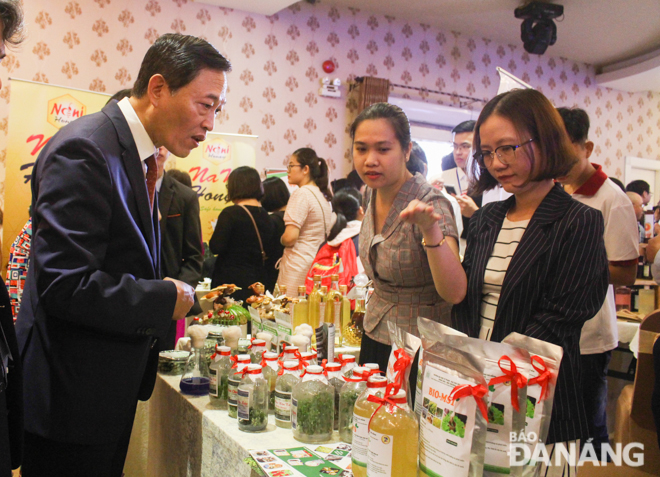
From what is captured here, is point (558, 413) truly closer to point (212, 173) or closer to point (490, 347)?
point (490, 347)

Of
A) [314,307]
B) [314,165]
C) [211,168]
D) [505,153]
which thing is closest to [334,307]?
[314,307]

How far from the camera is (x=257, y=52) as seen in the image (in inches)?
223

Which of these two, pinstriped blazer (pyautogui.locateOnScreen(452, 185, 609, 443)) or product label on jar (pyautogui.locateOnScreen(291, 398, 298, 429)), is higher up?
pinstriped blazer (pyautogui.locateOnScreen(452, 185, 609, 443))

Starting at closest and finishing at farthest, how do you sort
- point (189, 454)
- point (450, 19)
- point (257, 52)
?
point (189, 454)
point (257, 52)
point (450, 19)

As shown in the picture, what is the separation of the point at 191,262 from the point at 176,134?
1.47m

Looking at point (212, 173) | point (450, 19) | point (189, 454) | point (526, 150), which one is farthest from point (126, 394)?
point (450, 19)

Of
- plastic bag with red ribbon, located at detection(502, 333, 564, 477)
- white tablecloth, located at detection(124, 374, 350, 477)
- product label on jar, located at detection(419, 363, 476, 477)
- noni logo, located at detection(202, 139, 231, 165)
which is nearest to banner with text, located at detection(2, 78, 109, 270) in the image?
noni logo, located at detection(202, 139, 231, 165)

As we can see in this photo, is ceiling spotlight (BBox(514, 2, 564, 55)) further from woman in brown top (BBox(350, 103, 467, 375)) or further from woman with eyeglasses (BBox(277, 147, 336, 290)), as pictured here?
woman in brown top (BBox(350, 103, 467, 375))

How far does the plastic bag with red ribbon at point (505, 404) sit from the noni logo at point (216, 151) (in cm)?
445

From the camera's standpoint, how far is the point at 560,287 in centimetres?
125

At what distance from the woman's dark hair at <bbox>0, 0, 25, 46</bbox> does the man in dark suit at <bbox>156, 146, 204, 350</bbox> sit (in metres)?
1.42

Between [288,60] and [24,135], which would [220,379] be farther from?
[288,60]

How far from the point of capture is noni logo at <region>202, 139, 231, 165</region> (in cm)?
507

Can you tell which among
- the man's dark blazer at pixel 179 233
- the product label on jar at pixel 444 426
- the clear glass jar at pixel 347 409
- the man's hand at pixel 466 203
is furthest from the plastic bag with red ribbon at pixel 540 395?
the man's dark blazer at pixel 179 233
